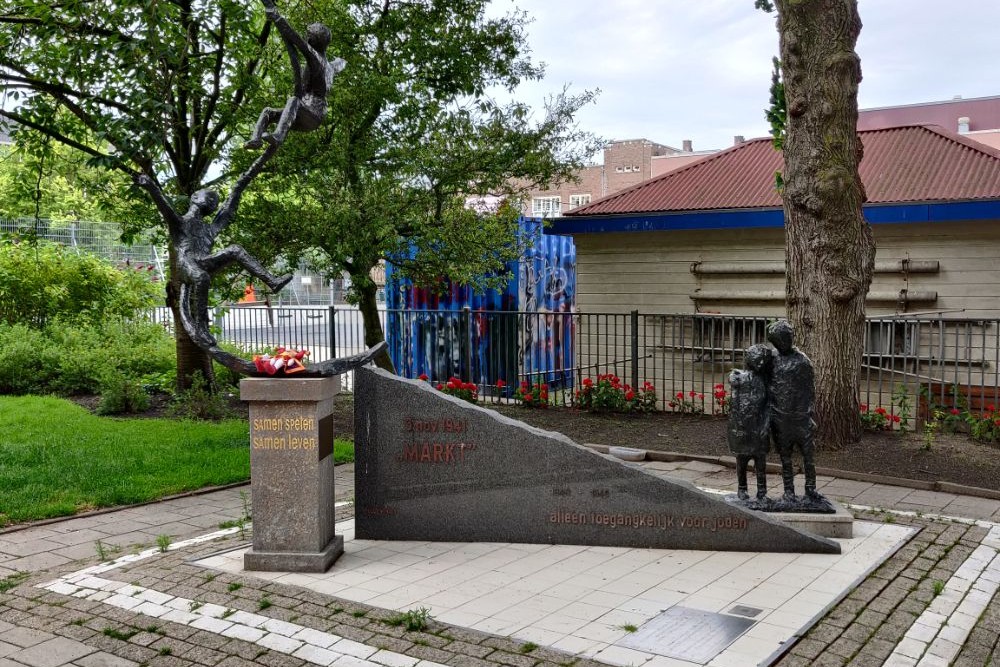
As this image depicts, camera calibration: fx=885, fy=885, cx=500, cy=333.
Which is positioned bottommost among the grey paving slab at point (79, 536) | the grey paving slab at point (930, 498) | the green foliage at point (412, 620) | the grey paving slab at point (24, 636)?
the grey paving slab at point (930, 498)

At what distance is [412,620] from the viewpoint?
5.14m

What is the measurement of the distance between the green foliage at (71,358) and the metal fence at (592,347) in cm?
149

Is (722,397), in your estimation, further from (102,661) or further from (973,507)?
(102,661)

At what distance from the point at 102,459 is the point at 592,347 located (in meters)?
8.51

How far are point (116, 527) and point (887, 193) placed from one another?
11.1 meters

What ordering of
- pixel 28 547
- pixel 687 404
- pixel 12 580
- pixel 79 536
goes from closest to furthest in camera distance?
pixel 12 580 < pixel 28 547 < pixel 79 536 < pixel 687 404

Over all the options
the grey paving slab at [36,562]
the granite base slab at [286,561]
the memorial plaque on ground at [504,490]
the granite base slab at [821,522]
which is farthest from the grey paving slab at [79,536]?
the granite base slab at [821,522]

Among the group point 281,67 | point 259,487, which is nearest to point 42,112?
point 281,67

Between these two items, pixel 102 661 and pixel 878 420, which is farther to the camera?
pixel 878 420

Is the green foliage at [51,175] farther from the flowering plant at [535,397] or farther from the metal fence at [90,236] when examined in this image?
the metal fence at [90,236]

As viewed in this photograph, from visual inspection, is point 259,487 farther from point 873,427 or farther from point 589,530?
point 873,427

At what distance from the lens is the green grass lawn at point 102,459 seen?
8320 mm

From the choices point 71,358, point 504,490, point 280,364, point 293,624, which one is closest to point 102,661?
point 293,624

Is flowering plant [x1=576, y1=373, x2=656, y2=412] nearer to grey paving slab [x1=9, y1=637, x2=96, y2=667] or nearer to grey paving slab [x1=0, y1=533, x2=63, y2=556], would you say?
grey paving slab [x1=0, y1=533, x2=63, y2=556]
